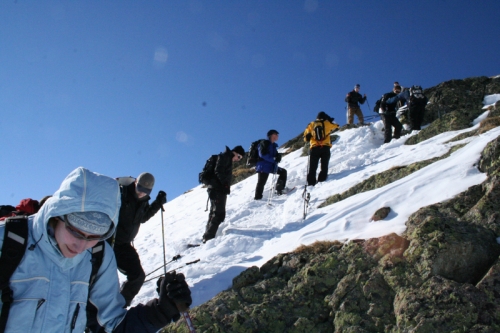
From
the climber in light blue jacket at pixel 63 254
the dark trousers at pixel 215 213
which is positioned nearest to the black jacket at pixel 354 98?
the dark trousers at pixel 215 213

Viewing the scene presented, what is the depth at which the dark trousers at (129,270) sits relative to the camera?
5.67 m

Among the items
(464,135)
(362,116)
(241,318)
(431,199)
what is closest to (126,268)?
(241,318)

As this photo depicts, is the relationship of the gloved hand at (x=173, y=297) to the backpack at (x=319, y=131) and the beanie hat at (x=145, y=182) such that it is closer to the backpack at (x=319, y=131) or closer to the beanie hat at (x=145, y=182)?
the beanie hat at (x=145, y=182)

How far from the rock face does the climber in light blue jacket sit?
94.8 inches

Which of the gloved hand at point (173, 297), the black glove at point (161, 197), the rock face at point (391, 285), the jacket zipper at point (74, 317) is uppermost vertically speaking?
the black glove at point (161, 197)

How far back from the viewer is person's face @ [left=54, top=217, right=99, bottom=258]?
2.31 meters

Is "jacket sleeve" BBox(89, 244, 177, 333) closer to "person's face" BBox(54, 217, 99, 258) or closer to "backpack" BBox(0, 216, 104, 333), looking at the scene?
"person's face" BBox(54, 217, 99, 258)

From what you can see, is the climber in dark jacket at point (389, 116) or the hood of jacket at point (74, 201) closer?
the hood of jacket at point (74, 201)

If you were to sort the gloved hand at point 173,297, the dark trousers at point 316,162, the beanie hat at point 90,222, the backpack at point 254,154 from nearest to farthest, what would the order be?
1. the beanie hat at point 90,222
2. the gloved hand at point 173,297
3. the dark trousers at point 316,162
4. the backpack at point 254,154

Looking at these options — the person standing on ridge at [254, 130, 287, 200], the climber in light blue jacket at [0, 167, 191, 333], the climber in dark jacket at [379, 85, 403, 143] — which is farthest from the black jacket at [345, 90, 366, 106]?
the climber in light blue jacket at [0, 167, 191, 333]

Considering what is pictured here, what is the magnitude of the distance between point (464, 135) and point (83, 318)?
1149 centimetres

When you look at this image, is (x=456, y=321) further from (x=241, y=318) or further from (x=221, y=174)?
(x=221, y=174)

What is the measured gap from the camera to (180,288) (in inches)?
118

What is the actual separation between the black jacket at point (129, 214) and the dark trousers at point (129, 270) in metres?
0.16
